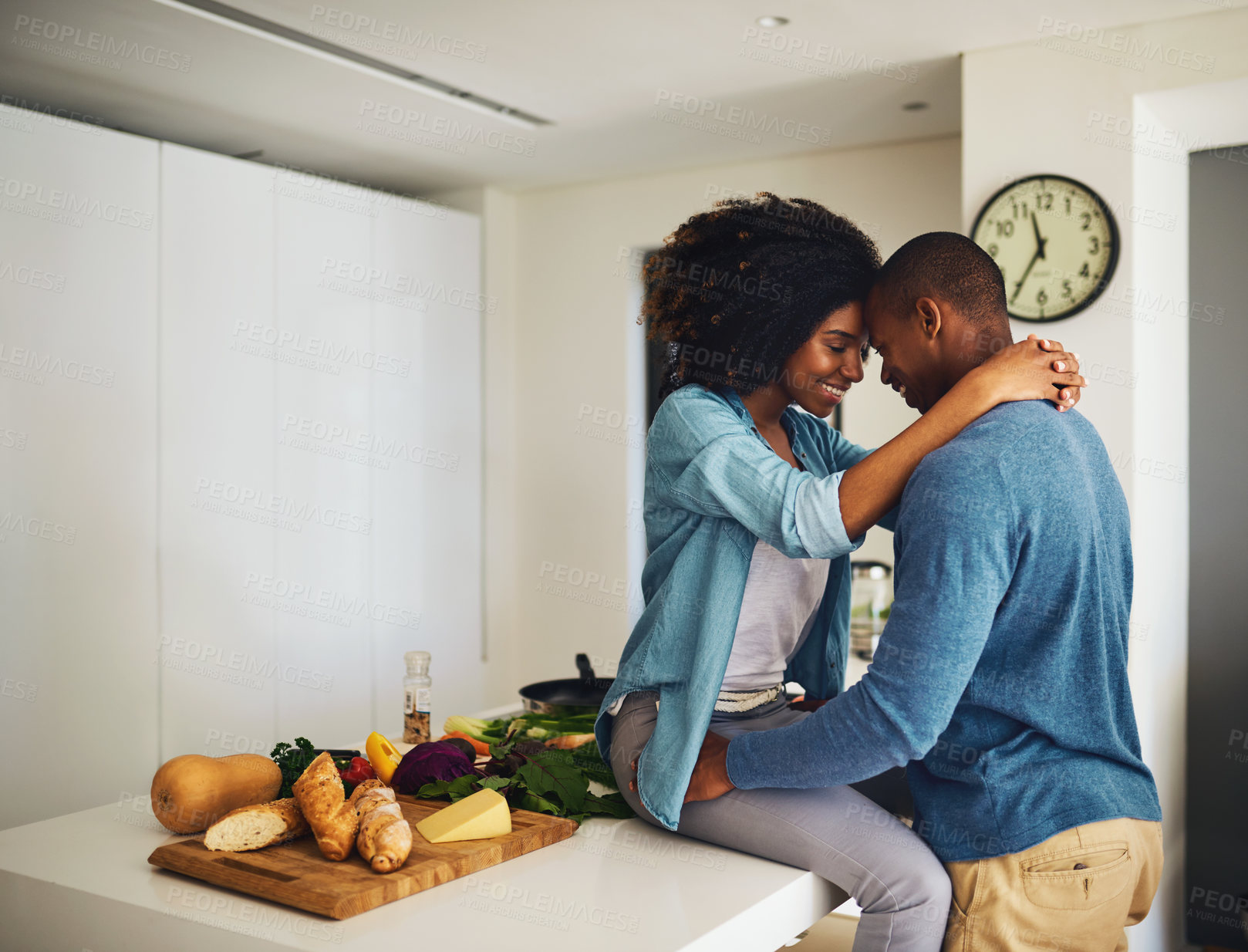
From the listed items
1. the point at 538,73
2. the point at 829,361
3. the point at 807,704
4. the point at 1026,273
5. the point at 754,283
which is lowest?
the point at 807,704

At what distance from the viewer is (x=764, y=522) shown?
133 centimetres

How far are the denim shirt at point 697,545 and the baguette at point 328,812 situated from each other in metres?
0.37

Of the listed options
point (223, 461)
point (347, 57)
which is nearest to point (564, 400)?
point (223, 461)

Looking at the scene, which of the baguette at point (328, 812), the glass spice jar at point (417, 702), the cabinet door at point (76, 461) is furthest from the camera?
the cabinet door at point (76, 461)

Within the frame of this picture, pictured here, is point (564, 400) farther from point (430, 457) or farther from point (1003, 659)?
point (1003, 659)

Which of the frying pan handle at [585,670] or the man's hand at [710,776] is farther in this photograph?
the frying pan handle at [585,670]

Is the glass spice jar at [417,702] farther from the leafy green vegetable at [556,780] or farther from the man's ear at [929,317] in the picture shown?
the man's ear at [929,317]

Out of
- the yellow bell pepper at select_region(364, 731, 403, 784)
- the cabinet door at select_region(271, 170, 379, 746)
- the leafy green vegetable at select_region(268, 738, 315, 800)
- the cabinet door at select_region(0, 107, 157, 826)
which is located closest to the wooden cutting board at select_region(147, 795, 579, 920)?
the leafy green vegetable at select_region(268, 738, 315, 800)

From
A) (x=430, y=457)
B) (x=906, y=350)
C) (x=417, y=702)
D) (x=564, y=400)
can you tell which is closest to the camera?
(x=906, y=350)

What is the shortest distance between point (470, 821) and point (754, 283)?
820mm

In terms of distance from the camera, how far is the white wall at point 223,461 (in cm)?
286

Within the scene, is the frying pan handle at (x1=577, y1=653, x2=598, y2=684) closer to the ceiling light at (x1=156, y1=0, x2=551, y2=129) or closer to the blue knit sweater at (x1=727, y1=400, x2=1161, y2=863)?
the blue knit sweater at (x1=727, y1=400, x2=1161, y2=863)

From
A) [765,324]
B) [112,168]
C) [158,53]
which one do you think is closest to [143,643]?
[112,168]

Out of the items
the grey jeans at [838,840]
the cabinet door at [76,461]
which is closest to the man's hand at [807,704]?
the grey jeans at [838,840]
